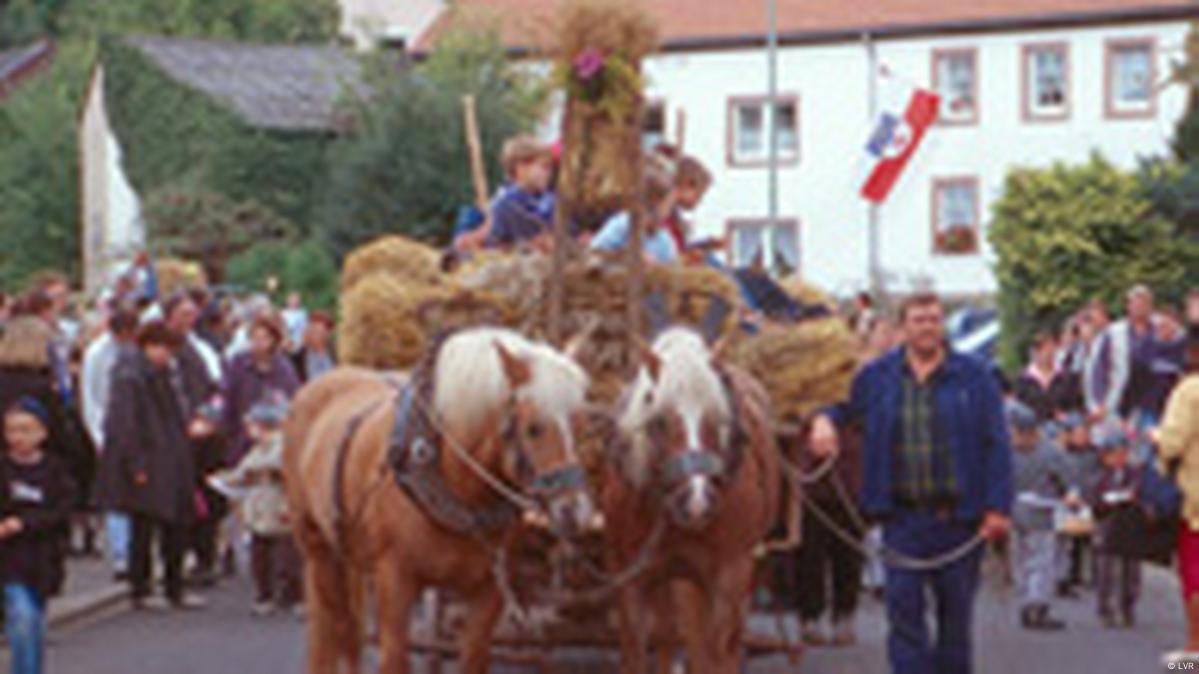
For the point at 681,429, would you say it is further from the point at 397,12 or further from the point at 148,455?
the point at 397,12

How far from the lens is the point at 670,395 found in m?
12.4

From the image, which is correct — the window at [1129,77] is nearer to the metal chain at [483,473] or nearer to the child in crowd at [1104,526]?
Result: the child in crowd at [1104,526]

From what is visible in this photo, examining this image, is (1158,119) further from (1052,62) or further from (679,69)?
(679,69)

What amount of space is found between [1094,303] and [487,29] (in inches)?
1460

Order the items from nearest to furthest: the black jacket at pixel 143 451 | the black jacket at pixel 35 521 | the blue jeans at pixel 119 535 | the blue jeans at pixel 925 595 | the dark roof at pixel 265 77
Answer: the blue jeans at pixel 925 595
the black jacket at pixel 35 521
the black jacket at pixel 143 451
the blue jeans at pixel 119 535
the dark roof at pixel 265 77

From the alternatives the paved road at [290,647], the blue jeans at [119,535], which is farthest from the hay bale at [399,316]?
the blue jeans at [119,535]

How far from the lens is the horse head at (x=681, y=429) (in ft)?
40.1

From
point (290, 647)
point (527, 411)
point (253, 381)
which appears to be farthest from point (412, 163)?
point (527, 411)

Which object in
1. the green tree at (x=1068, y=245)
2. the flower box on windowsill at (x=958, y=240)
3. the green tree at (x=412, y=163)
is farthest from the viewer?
the flower box on windowsill at (x=958, y=240)

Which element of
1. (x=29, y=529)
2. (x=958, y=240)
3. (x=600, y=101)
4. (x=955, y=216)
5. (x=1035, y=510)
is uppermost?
(x=955, y=216)

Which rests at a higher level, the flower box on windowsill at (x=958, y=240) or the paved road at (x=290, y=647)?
the flower box on windowsill at (x=958, y=240)

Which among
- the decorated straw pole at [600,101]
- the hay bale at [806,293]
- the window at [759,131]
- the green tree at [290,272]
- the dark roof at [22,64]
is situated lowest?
Answer: the hay bale at [806,293]

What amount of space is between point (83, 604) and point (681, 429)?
329 inches

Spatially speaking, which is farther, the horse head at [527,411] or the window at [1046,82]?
the window at [1046,82]
